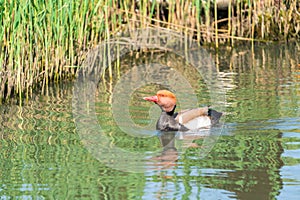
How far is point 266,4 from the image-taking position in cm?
1329

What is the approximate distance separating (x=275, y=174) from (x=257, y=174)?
0.16m

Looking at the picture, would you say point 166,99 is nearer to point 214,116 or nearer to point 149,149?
point 214,116

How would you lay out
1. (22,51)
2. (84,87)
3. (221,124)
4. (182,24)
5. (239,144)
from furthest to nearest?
(182,24), (84,87), (22,51), (221,124), (239,144)

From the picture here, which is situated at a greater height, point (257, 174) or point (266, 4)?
point (266, 4)

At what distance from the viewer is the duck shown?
849cm

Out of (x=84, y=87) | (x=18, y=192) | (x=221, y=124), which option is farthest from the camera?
(x=84, y=87)

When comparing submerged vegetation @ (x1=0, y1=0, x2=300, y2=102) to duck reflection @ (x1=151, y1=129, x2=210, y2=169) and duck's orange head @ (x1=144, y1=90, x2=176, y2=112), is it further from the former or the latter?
duck reflection @ (x1=151, y1=129, x2=210, y2=169)

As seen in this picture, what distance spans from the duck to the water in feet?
0.51

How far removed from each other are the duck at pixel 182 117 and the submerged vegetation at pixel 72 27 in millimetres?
1866

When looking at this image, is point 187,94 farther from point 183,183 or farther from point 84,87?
point 183,183

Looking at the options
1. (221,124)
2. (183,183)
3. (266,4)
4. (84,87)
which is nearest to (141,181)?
(183,183)

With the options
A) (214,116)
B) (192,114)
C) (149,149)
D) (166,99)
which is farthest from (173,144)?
(166,99)

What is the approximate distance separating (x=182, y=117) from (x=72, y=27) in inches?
95.9

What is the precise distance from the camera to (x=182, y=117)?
28.1 feet
